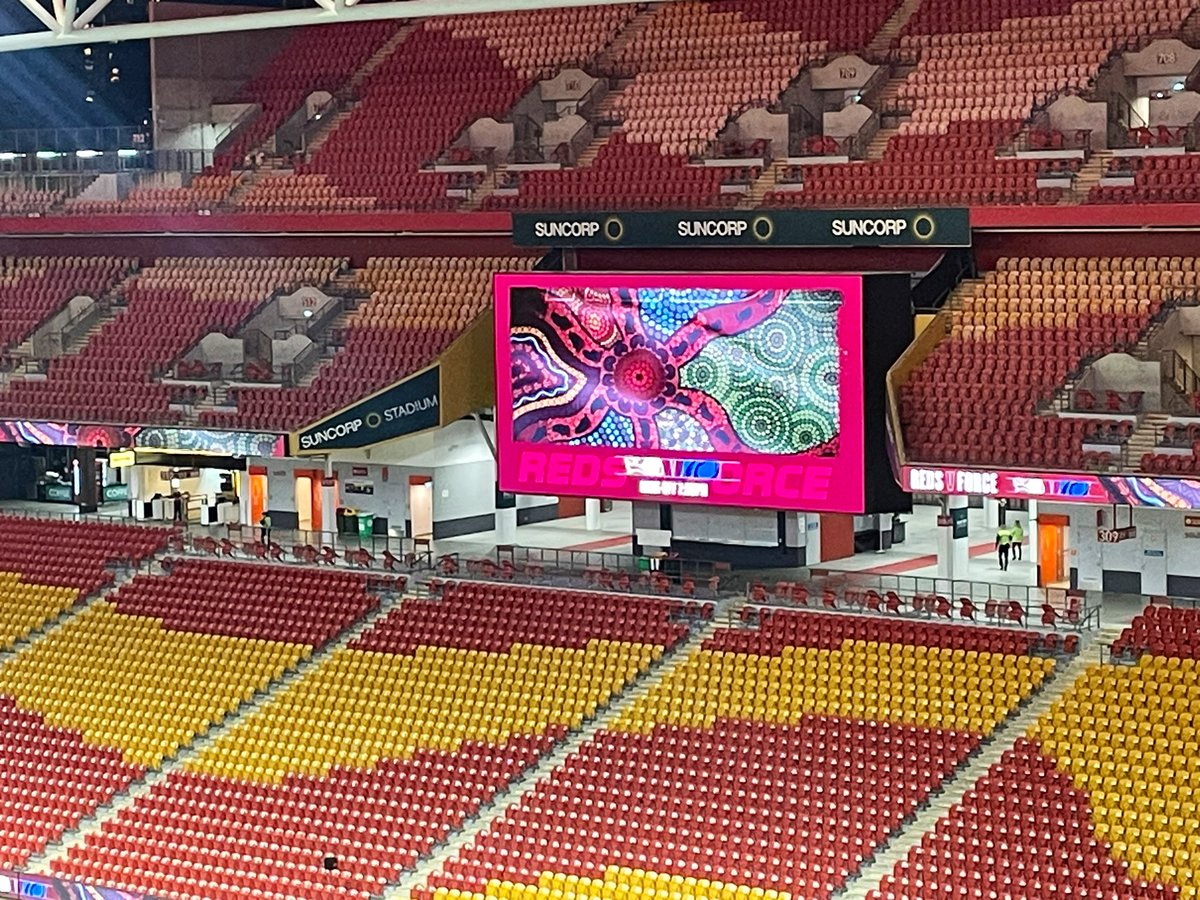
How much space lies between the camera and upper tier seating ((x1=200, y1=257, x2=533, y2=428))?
133 feet

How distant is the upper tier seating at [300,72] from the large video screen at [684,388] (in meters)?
10.7

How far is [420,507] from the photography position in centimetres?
4209

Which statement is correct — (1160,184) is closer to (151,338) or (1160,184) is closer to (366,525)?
(366,525)

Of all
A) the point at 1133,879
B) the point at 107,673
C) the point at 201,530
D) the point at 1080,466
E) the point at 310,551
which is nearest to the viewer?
A: the point at 1133,879

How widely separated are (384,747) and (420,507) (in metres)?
8.49

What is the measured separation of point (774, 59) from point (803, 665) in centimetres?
1249

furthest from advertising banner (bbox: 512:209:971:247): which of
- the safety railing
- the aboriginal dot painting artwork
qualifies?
the safety railing

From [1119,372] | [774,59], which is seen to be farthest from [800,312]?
[774,59]

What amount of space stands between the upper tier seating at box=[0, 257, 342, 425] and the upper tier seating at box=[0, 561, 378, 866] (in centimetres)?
362

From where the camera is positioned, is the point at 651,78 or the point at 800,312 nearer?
the point at 800,312

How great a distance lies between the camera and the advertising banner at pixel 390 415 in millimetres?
38344

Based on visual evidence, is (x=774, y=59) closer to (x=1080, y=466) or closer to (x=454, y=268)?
(x=454, y=268)

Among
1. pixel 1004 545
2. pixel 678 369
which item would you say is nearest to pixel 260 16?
pixel 678 369

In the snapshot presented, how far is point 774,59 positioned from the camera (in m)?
41.4
